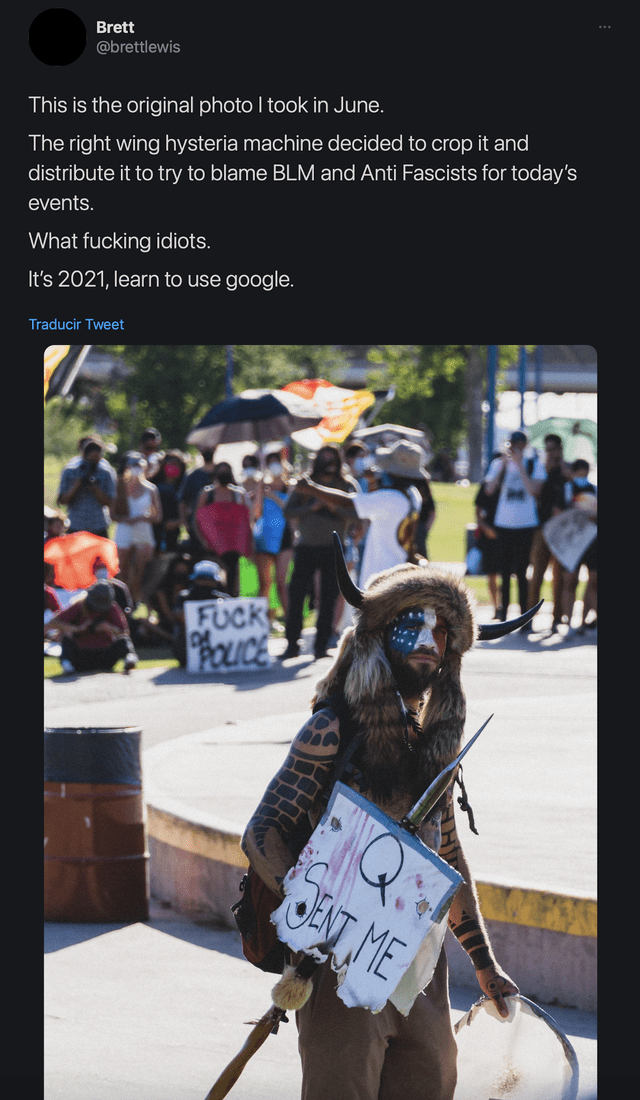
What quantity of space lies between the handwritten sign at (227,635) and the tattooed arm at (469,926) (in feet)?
30.1

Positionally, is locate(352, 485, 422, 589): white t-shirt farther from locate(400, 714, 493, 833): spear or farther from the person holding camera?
locate(400, 714, 493, 833): spear

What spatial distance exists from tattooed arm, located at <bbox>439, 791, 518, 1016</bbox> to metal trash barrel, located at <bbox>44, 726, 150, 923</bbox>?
2984 millimetres

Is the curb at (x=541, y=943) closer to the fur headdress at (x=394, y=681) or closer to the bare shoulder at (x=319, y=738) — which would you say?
the fur headdress at (x=394, y=681)

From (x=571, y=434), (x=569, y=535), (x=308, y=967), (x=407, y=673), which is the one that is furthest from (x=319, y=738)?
(x=571, y=434)

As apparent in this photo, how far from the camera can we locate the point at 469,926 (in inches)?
140

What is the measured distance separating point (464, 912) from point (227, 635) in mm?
9410

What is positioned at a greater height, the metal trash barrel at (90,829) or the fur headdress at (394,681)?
the fur headdress at (394,681)

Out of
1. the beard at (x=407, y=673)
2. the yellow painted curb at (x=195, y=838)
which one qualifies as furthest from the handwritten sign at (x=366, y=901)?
the yellow painted curb at (x=195, y=838)

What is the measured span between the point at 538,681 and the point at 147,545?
13.0 feet

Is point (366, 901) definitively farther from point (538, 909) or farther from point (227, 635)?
point (227, 635)

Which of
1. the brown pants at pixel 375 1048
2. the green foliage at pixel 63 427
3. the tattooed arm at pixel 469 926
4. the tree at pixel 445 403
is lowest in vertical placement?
the brown pants at pixel 375 1048

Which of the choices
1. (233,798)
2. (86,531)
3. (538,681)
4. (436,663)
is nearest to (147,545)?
(86,531)

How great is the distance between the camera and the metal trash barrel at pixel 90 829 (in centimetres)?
630

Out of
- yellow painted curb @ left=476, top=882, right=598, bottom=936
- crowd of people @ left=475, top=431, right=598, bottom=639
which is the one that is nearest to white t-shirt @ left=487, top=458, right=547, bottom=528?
crowd of people @ left=475, top=431, right=598, bottom=639
